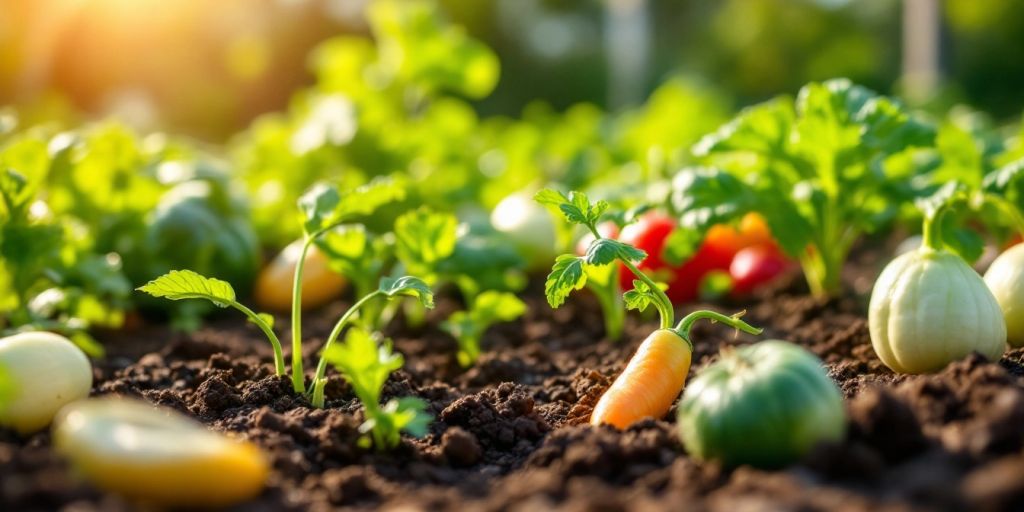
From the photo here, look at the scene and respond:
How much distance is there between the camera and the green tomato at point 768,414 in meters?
2.11

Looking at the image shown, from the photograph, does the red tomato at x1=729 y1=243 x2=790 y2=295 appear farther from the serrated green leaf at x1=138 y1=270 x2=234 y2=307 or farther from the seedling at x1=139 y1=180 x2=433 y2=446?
the serrated green leaf at x1=138 y1=270 x2=234 y2=307

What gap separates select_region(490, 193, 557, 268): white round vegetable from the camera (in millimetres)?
5168

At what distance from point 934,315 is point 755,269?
6.30 ft

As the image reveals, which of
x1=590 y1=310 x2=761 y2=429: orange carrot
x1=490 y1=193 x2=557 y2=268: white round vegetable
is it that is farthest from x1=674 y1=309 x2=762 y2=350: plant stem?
x1=490 y1=193 x2=557 y2=268: white round vegetable

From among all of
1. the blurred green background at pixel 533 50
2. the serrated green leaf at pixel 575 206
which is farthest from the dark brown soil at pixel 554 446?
the blurred green background at pixel 533 50

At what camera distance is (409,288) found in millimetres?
2771

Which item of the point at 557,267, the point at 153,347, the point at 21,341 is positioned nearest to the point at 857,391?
the point at 557,267

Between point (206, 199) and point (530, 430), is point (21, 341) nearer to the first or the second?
point (530, 430)

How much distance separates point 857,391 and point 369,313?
1838 millimetres

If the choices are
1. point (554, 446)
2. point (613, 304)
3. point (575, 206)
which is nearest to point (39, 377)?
point (554, 446)

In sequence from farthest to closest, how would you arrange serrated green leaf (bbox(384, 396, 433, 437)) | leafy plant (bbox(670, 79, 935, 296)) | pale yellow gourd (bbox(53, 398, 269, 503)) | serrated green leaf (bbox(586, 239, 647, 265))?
leafy plant (bbox(670, 79, 935, 296)), serrated green leaf (bbox(586, 239, 647, 265)), serrated green leaf (bbox(384, 396, 433, 437)), pale yellow gourd (bbox(53, 398, 269, 503))

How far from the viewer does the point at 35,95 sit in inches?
344

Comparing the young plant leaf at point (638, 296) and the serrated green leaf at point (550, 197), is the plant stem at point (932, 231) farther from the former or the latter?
the serrated green leaf at point (550, 197)

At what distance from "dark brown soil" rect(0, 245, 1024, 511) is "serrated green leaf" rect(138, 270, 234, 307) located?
0.31m
